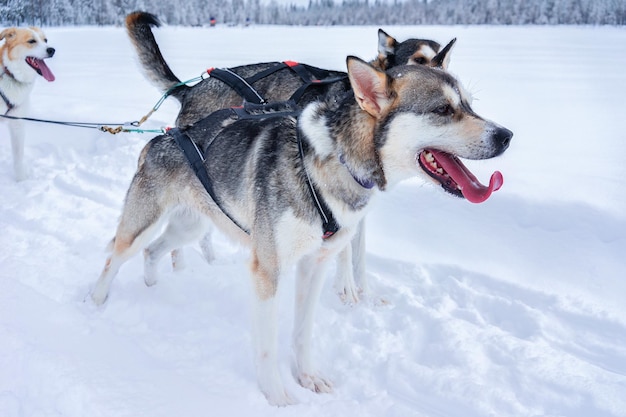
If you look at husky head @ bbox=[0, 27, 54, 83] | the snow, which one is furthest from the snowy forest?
the snow

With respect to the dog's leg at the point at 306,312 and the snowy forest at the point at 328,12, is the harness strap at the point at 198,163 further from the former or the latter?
the snowy forest at the point at 328,12

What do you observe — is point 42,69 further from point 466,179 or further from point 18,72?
point 466,179

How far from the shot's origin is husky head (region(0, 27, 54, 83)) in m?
5.91

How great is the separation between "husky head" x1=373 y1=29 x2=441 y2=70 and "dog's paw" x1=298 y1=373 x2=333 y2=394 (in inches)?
77.4

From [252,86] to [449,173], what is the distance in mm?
2028

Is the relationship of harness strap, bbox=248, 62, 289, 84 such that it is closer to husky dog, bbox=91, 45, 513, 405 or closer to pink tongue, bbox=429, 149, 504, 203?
husky dog, bbox=91, 45, 513, 405

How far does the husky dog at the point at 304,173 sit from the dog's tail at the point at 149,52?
101 centimetres

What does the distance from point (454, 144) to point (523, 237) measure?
231 cm

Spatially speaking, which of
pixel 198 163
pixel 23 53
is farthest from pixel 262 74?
pixel 23 53

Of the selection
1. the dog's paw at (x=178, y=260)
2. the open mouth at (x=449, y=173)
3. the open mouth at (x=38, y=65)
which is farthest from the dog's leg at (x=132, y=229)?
the open mouth at (x=38, y=65)

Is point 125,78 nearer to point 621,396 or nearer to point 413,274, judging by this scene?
point 413,274

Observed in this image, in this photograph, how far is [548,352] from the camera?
107 inches

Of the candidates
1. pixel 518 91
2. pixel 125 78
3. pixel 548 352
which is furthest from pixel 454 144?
pixel 125 78

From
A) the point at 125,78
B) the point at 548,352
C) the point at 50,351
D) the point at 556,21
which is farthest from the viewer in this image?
the point at 556,21
